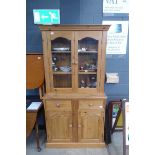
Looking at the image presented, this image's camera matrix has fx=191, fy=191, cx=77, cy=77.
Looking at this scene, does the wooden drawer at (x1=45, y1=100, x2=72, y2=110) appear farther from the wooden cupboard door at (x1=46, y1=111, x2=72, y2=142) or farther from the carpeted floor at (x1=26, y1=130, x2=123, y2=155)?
the carpeted floor at (x1=26, y1=130, x2=123, y2=155)

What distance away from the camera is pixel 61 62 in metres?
3.01

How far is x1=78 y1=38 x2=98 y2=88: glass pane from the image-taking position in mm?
2859

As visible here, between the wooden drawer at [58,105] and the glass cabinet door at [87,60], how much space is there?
1.13 ft

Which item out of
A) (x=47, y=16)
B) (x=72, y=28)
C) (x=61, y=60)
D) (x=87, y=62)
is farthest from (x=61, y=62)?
(x=47, y=16)

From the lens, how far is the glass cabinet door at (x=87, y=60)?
2.80 metres

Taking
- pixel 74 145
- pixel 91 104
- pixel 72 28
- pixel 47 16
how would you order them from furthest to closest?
pixel 47 16
pixel 74 145
pixel 91 104
pixel 72 28

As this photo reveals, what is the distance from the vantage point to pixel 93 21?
10.1ft

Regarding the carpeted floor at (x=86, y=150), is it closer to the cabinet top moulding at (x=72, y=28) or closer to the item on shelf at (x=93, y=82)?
the item on shelf at (x=93, y=82)

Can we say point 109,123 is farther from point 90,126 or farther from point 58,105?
point 58,105

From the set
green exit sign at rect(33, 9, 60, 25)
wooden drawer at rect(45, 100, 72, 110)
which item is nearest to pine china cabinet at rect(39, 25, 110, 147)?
wooden drawer at rect(45, 100, 72, 110)

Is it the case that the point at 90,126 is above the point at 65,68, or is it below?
below

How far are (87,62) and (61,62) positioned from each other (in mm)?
410
